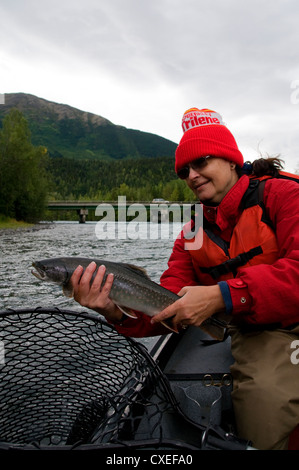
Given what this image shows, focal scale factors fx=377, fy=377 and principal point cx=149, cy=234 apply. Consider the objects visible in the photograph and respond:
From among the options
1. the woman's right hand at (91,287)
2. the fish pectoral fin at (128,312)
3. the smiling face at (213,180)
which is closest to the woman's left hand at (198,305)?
the fish pectoral fin at (128,312)

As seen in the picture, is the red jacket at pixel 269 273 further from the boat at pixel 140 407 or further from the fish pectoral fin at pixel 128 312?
the boat at pixel 140 407

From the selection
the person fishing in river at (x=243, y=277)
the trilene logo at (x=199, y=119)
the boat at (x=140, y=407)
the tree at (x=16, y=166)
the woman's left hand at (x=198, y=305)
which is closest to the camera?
the boat at (x=140, y=407)

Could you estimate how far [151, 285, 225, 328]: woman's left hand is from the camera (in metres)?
2.52

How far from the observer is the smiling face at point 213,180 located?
10.5 feet

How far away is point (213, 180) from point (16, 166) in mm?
49464

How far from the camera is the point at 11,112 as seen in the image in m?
50.0

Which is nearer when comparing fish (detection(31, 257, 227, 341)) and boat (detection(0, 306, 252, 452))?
boat (detection(0, 306, 252, 452))

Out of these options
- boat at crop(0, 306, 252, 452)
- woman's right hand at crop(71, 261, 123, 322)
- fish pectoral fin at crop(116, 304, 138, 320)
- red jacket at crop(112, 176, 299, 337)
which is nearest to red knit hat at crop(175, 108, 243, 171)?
red jacket at crop(112, 176, 299, 337)

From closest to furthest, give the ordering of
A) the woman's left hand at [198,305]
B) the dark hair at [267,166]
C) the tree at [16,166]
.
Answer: the woman's left hand at [198,305], the dark hair at [267,166], the tree at [16,166]

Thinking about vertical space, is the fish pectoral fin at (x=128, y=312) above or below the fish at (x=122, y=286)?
below

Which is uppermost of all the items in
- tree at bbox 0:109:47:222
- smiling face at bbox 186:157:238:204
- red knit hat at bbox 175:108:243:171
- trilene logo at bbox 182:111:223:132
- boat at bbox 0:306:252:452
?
tree at bbox 0:109:47:222

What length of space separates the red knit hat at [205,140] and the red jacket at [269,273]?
12.8 inches

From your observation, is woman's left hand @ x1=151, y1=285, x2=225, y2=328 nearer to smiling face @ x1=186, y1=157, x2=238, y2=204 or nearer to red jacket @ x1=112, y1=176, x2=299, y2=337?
red jacket @ x1=112, y1=176, x2=299, y2=337
